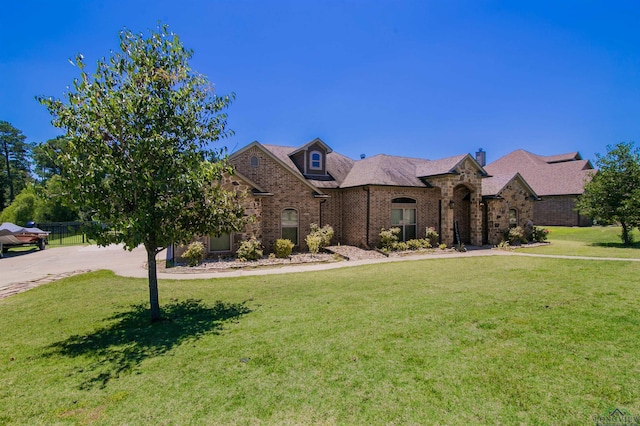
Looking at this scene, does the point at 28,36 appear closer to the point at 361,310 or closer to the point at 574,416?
the point at 361,310

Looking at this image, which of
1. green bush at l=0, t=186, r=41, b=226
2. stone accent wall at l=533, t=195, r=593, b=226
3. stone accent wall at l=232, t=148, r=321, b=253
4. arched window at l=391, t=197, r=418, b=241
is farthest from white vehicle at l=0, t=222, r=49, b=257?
stone accent wall at l=533, t=195, r=593, b=226

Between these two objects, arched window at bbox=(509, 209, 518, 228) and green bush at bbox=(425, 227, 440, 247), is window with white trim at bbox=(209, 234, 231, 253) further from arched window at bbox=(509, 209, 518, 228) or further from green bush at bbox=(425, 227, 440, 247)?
arched window at bbox=(509, 209, 518, 228)

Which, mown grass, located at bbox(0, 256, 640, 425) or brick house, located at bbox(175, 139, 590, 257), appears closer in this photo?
mown grass, located at bbox(0, 256, 640, 425)

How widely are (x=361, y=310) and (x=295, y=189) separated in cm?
1147

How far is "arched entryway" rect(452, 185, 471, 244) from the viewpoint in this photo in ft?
73.3

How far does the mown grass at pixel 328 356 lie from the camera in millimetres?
3822

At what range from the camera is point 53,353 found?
18.5ft

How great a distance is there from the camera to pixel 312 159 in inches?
822

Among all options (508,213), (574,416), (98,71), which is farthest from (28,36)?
(508,213)

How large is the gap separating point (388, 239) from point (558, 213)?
2550 cm

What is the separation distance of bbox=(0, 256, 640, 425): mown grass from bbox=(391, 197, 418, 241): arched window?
10200mm

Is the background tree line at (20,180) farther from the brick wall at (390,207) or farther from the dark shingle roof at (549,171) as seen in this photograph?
the dark shingle roof at (549,171)

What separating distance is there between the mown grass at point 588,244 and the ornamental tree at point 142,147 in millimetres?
18165

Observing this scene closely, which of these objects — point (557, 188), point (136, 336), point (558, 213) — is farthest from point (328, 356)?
point (557, 188)
